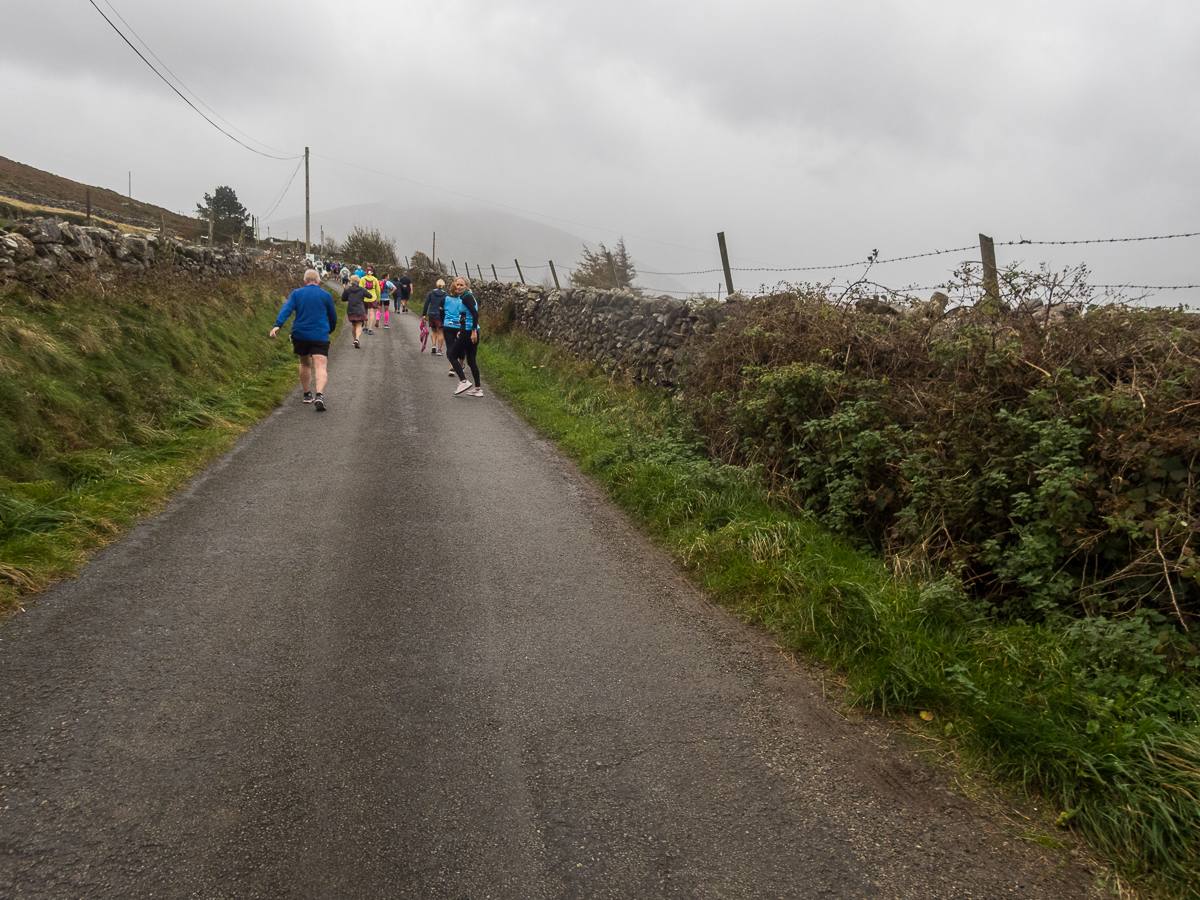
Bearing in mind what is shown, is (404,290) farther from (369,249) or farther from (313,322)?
(369,249)

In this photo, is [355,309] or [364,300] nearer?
[355,309]

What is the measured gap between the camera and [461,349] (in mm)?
11703

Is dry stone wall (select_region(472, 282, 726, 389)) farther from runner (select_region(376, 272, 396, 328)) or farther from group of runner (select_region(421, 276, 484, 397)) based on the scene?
runner (select_region(376, 272, 396, 328))

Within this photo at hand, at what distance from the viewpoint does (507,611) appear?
429 cm

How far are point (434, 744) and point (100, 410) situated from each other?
21.4 ft

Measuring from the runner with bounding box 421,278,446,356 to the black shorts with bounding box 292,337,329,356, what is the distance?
607 cm

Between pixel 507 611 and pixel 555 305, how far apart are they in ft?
43.0

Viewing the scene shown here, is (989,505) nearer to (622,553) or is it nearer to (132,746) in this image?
(622,553)

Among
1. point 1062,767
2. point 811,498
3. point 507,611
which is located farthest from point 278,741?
point 811,498

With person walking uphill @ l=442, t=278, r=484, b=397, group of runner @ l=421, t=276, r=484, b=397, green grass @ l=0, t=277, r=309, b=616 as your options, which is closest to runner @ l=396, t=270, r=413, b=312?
green grass @ l=0, t=277, r=309, b=616

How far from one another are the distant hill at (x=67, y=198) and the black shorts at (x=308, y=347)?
1113 inches

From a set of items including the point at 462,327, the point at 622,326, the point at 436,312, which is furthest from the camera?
the point at 436,312

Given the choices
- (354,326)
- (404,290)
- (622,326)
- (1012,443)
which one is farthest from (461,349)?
(404,290)

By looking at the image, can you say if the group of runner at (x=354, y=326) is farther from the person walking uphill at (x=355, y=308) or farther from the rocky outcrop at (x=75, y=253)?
the rocky outcrop at (x=75, y=253)
